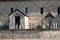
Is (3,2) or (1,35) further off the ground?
(3,2)

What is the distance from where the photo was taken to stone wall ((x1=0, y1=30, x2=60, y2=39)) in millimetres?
40281

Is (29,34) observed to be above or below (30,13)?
below

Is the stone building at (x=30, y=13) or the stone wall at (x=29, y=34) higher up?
the stone building at (x=30, y=13)

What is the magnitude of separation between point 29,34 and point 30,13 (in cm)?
993

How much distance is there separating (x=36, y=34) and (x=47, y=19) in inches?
363

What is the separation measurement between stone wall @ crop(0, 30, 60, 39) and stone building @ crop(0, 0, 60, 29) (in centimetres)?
772

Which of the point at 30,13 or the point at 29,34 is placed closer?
the point at 29,34

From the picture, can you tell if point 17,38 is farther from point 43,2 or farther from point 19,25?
point 43,2

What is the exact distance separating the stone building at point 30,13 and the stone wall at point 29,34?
7722 mm

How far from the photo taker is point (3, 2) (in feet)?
165

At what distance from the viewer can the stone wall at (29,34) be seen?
40281 millimetres

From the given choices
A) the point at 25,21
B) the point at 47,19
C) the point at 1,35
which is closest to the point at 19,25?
the point at 25,21

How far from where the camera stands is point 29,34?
40406mm

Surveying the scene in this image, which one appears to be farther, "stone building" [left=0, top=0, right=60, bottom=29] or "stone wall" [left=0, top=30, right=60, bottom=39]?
"stone building" [left=0, top=0, right=60, bottom=29]
